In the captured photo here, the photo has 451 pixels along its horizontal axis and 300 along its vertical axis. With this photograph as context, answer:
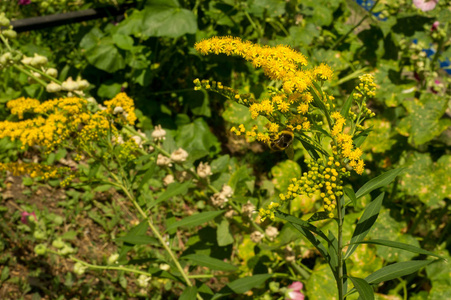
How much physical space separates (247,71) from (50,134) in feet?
5.81

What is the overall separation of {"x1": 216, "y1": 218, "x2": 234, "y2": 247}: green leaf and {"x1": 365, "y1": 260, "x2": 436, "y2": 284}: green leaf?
0.82 meters

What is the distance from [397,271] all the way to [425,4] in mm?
2023

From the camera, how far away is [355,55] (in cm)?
282

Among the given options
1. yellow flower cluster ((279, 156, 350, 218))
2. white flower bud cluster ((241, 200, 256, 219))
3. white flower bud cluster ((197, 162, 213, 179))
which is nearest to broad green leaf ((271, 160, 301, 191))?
white flower bud cluster ((241, 200, 256, 219))

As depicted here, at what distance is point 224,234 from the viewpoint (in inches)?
68.9

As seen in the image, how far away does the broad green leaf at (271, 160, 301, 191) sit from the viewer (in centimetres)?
225

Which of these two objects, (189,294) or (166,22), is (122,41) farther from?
(189,294)

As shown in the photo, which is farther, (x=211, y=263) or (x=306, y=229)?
(x=211, y=263)

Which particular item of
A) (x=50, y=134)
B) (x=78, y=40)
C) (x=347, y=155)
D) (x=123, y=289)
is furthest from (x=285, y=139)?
(x=78, y=40)

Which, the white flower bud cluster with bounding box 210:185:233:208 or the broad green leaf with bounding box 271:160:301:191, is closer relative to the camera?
the white flower bud cluster with bounding box 210:185:233:208

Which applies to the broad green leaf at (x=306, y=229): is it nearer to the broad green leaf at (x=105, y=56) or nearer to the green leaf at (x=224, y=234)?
the green leaf at (x=224, y=234)

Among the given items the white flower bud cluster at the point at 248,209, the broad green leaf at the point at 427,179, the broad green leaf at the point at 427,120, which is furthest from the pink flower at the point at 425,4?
the white flower bud cluster at the point at 248,209

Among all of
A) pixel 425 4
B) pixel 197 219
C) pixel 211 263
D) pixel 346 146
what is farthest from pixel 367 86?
pixel 425 4

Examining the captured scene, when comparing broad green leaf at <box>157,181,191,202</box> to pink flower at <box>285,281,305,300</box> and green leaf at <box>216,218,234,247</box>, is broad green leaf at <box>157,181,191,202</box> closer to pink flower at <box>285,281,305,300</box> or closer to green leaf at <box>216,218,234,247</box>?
green leaf at <box>216,218,234,247</box>
